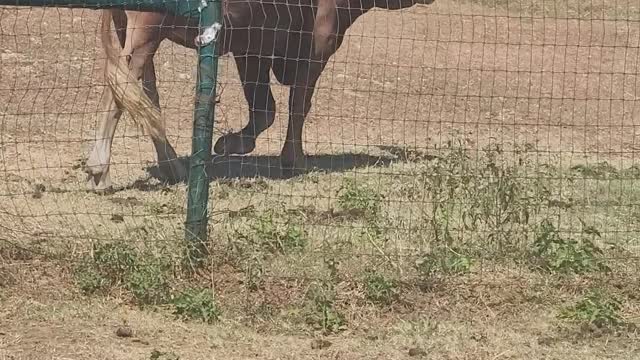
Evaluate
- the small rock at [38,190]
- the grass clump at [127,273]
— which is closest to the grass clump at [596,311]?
the grass clump at [127,273]

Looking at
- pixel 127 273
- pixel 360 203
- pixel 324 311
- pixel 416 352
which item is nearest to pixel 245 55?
pixel 360 203

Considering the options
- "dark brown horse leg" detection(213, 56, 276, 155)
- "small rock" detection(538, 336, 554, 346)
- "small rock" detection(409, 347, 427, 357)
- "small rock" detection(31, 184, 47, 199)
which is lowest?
"small rock" detection(409, 347, 427, 357)

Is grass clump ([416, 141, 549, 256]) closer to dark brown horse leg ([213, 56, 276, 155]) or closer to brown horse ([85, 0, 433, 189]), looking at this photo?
brown horse ([85, 0, 433, 189])

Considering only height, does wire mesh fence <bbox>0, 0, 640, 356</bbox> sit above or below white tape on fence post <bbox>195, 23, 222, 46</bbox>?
below

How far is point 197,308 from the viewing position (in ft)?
18.4

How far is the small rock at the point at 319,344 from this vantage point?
17.5 feet

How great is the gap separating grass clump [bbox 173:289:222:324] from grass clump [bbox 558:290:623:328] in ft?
5.49

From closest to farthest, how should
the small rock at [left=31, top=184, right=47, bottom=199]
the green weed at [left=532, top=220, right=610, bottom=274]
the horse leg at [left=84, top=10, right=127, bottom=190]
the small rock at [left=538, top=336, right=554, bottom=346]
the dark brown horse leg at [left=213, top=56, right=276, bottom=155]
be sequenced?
the small rock at [left=538, top=336, right=554, bottom=346]
the green weed at [left=532, top=220, right=610, bottom=274]
the small rock at [left=31, top=184, right=47, bottom=199]
the horse leg at [left=84, top=10, right=127, bottom=190]
the dark brown horse leg at [left=213, top=56, right=276, bottom=155]

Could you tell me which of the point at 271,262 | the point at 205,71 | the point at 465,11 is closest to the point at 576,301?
the point at 271,262

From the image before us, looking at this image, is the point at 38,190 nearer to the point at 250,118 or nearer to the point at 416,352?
the point at 250,118

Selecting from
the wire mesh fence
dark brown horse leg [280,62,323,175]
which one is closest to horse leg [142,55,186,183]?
the wire mesh fence

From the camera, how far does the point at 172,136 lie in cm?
1012

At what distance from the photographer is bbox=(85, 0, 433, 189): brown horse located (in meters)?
7.75

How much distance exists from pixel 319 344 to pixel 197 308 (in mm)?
648
